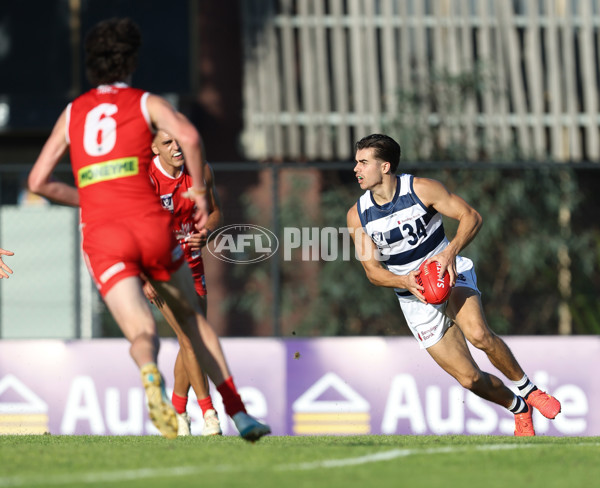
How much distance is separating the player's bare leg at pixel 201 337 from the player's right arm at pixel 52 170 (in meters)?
0.71

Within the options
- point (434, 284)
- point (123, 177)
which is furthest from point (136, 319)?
point (434, 284)

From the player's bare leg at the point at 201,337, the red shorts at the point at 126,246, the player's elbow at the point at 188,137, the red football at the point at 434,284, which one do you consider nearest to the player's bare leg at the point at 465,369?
the red football at the point at 434,284

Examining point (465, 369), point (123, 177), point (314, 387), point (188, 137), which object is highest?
point (188, 137)

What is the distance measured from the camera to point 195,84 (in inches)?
661

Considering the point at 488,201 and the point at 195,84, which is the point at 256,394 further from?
the point at 195,84

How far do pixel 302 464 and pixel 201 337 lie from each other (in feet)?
2.99

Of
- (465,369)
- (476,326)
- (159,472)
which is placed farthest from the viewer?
(465,369)

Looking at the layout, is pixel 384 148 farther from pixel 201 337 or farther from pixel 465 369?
pixel 201 337

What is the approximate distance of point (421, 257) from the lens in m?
8.00

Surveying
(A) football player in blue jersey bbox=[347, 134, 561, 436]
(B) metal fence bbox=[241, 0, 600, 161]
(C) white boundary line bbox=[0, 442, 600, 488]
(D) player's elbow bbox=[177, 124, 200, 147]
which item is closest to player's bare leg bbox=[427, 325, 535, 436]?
(A) football player in blue jersey bbox=[347, 134, 561, 436]

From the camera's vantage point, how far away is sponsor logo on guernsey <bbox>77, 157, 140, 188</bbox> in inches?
219

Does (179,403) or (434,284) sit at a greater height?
(434,284)

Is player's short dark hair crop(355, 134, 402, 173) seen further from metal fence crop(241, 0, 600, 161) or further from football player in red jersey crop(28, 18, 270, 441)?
metal fence crop(241, 0, 600, 161)

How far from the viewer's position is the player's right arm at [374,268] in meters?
7.66
